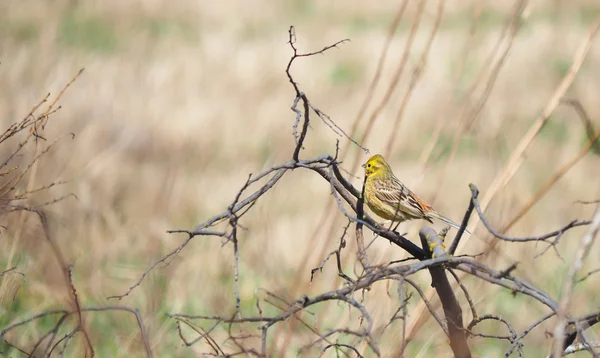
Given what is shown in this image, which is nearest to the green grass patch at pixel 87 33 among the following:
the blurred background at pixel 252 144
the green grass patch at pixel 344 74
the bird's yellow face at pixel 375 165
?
the blurred background at pixel 252 144

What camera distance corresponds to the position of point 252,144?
8047mm

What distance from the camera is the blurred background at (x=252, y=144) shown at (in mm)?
4082

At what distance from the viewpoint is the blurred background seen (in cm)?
408

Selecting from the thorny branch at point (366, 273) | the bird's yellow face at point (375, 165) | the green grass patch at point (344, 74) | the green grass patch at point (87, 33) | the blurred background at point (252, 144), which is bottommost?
the thorny branch at point (366, 273)

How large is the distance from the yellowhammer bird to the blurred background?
0.15 metres

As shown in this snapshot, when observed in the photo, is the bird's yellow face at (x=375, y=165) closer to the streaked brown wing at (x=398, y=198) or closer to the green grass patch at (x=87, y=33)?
the streaked brown wing at (x=398, y=198)

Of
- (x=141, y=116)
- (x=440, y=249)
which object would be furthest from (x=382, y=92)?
(x=440, y=249)

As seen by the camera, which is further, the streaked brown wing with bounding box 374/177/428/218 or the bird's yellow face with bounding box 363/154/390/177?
the streaked brown wing with bounding box 374/177/428/218

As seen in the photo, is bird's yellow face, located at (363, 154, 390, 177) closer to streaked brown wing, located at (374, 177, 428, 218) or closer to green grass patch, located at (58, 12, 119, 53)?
streaked brown wing, located at (374, 177, 428, 218)

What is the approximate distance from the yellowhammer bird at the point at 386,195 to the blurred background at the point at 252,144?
15 cm

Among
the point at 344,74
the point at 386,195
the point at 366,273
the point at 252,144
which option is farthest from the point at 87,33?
the point at 366,273

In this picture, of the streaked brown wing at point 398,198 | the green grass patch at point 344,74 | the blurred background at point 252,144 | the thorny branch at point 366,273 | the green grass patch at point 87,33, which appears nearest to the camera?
the thorny branch at point 366,273

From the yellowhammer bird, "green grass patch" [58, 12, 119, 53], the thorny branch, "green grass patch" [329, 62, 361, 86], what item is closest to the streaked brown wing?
the yellowhammer bird

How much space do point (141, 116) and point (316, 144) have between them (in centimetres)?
174
